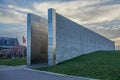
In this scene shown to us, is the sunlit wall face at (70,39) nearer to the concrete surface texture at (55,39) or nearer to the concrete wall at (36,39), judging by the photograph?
the concrete surface texture at (55,39)

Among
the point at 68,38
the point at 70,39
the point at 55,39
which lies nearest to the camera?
the point at 55,39

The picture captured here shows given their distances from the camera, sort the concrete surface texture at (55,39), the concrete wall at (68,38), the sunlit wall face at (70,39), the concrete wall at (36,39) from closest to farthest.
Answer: the concrete surface texture at (55,39)
the concrete wall at (68,38)
the sunlit wall face at (70,39)
the concrete wall at (36,39)

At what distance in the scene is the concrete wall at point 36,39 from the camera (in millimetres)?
23875

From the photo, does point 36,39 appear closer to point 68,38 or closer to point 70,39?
point 68,38

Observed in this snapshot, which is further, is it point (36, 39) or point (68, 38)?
point (36, 39)

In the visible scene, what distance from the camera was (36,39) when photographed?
25375 mm

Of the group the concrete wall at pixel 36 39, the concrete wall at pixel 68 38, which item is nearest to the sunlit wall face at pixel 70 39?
the concrete wall at pixel 68 38

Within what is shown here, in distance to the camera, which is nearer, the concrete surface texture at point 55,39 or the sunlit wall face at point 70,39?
the concrete surface texture at point 55,39

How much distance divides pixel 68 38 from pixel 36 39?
425cm

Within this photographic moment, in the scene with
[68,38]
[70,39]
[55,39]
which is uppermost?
[68,38]

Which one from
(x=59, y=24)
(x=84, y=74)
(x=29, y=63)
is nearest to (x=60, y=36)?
(x=59, y=24)

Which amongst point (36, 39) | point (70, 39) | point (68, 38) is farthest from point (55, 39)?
point (36, 39)

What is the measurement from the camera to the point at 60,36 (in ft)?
72.9

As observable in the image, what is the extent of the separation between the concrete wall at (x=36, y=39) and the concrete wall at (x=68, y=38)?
12.7 ft
